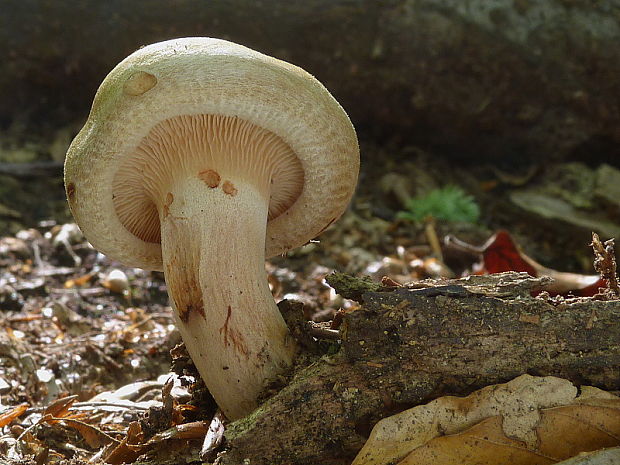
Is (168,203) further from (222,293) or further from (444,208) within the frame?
(444,208)

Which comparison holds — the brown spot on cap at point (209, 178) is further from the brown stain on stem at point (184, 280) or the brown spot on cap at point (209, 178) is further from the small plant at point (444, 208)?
the small plant at point (444, 208)

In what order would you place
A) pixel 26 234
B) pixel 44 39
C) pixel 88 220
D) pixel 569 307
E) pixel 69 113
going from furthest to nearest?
pixel 69 113, pixel 44 39, pixel 26 234, pixel 88 220, pixel 569 307

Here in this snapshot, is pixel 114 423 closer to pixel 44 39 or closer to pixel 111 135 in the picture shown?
pixel 111 135

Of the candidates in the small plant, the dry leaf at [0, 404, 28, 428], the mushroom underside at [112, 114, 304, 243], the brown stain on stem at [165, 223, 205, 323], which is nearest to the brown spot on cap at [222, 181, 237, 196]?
the mushroom underside at [112, 114, 304, 243]

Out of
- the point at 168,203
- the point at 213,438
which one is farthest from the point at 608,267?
the point at 168,203

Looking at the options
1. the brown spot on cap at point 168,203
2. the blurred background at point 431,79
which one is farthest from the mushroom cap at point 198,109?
the blurred background at point 431,79

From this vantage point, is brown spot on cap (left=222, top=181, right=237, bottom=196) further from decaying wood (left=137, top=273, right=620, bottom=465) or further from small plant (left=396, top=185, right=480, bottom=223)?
small plant (left=396, top=185, right=480, bottom=223)

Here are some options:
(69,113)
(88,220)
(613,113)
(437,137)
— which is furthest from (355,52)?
(88,220)
